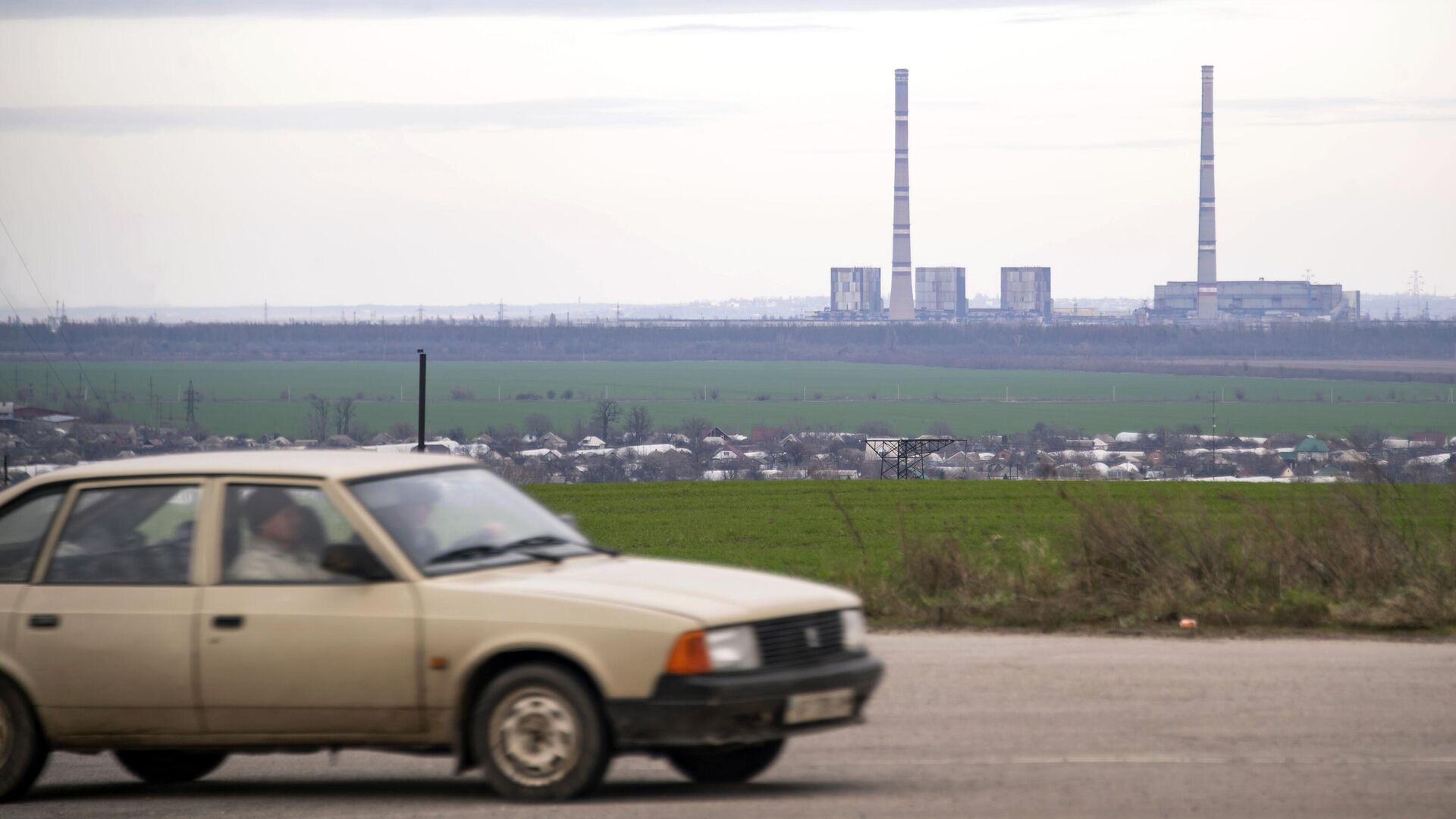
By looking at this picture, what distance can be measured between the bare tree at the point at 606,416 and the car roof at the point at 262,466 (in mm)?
101469

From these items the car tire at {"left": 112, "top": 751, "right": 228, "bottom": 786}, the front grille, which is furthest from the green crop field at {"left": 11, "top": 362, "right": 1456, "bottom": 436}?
the front grille

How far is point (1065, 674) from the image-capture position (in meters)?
10.9

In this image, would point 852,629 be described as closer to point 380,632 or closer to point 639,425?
point 380,632

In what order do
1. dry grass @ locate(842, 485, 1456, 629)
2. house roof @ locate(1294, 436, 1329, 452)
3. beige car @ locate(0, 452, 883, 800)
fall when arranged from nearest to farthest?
1. beige car @ locate(0, 452, 883, 800)
2. dry grass @ locate(842, 485, 1456, 629)
3. house roof @ locate(1294, 436, 1329, 452)

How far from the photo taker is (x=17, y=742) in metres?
7.96

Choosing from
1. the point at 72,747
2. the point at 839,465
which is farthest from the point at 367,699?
the point at 839,465

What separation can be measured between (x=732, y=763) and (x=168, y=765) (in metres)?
2.81

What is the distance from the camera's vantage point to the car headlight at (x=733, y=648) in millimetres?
7156

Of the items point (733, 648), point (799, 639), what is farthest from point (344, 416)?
point (733, 648)

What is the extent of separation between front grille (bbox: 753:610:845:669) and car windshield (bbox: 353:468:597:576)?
1135 mm

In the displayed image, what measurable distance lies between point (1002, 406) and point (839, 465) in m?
82.0

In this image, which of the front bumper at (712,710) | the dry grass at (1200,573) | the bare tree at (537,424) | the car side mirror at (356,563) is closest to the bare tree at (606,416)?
the bare tree at (537,424)

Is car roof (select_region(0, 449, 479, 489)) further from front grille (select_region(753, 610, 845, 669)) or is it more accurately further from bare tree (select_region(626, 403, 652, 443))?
bare tree (select_region(626, 403, 652, 443))

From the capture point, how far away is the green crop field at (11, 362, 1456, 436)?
420 ft
